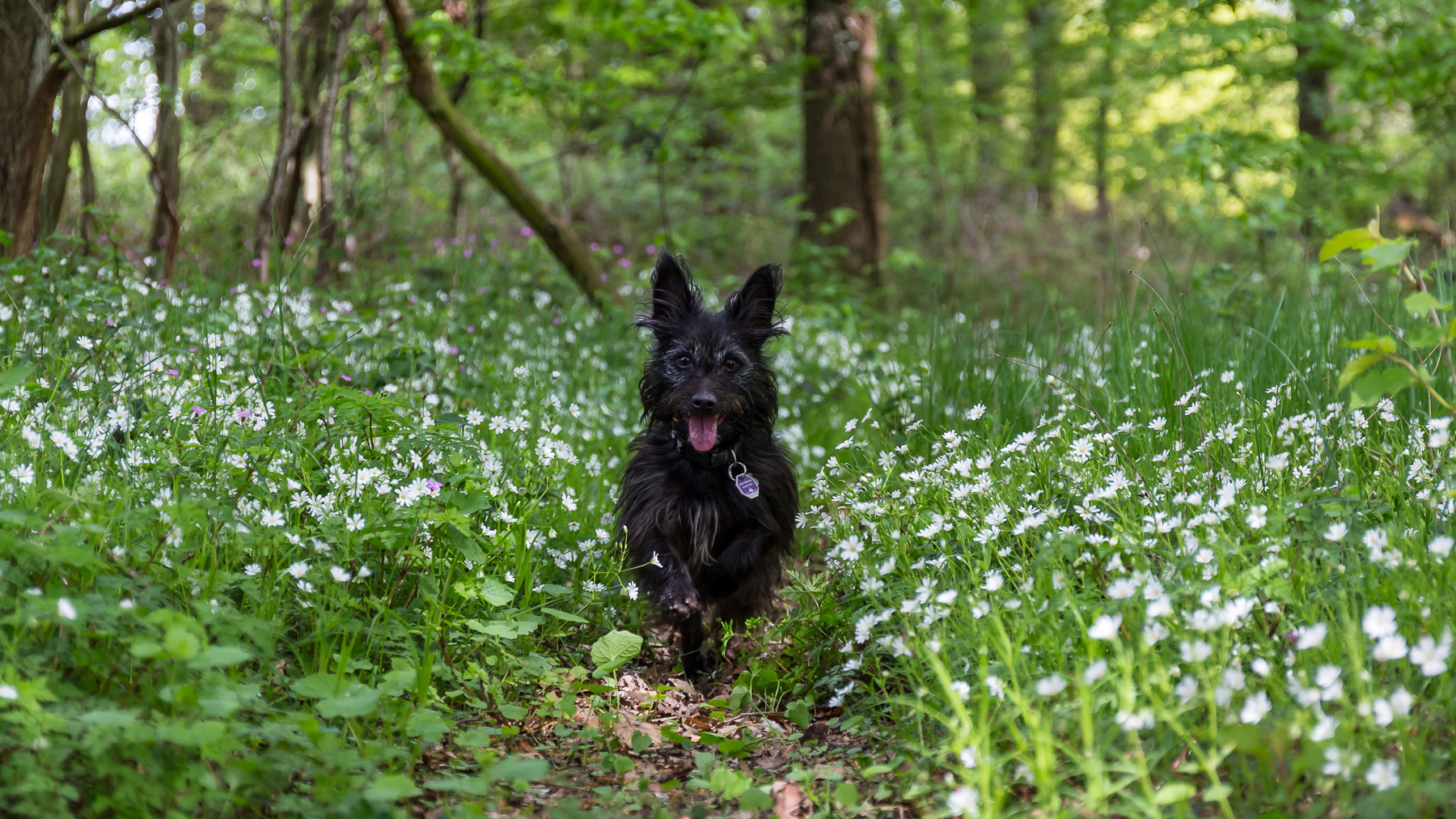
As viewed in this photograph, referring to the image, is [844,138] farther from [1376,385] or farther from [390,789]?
[390,789]

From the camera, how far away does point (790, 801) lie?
9.10ft

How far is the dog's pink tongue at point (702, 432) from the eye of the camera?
4.26m

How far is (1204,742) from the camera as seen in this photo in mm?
2385

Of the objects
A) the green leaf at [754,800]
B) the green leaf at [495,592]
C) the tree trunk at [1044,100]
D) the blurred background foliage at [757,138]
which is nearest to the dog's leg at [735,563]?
the green leaf at [495,592]

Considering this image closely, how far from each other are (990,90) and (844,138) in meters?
11.2

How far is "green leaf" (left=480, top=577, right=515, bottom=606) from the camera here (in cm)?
321

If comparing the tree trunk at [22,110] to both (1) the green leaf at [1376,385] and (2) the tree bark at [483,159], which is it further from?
(1) the green leaf at [1376,385]

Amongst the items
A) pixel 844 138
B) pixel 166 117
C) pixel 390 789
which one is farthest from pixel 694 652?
pixel 844 138

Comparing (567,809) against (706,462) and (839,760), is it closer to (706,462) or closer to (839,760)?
(839,760)

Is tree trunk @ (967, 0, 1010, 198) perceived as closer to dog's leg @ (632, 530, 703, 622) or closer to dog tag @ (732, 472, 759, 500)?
dog tag @ (732, 472, 759, 500)

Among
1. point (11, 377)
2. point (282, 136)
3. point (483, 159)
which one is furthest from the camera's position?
point (483, 159)

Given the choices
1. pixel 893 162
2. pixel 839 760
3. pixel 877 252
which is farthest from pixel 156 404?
pixel 893 162

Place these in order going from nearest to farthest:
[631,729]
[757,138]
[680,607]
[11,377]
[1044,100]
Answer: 1. [11,377]
2. [631,729]
3. [680,607]
4. [757,138]
5. [1044,100]

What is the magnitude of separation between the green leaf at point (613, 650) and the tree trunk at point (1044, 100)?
15.8m
